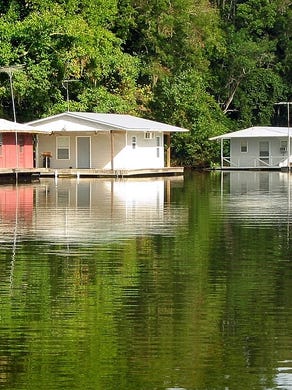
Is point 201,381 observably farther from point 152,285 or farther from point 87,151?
point 87,151

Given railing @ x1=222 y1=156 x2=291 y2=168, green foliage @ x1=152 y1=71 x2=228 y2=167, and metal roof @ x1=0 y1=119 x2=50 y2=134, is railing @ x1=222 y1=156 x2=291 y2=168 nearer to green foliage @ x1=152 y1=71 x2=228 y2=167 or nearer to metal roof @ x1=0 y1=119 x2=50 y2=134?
green foliage @ x1=152 y1=71 x2=228 y2=167

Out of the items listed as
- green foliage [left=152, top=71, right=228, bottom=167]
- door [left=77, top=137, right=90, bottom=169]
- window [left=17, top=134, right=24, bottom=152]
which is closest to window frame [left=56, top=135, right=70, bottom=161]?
door [left=77, top=137, right=90, bottom=169]

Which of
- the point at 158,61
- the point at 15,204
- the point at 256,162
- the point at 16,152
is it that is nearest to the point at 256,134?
the point at 256,162

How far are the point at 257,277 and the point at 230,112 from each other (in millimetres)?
69410

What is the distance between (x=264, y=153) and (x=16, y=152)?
2373 centimetres

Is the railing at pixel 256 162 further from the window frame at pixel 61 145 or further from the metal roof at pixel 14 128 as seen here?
the metal roof at pixel 14 128

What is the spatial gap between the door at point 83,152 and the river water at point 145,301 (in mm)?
29145

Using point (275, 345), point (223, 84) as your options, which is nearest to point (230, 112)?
point (223, 84)

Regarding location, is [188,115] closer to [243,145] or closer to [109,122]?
[243,145]

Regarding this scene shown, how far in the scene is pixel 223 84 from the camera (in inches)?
3292

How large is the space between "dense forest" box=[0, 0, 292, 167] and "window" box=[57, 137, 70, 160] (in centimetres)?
388

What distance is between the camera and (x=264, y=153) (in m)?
73.2

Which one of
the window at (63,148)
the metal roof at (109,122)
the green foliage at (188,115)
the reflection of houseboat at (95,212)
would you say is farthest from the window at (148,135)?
the reflection of houseboat at (95,212)

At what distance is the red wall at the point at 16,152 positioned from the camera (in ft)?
177
